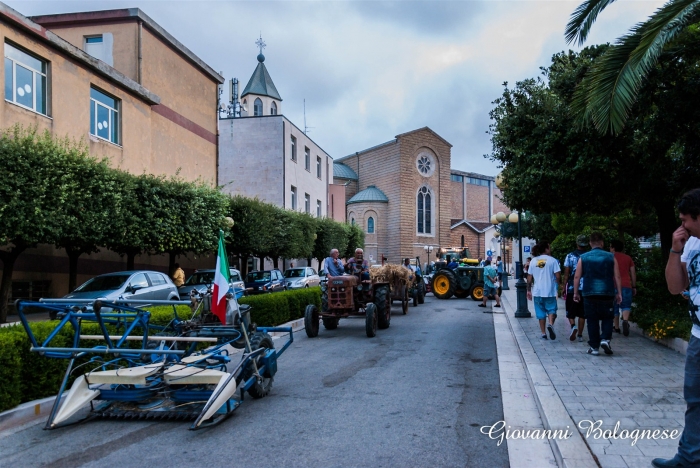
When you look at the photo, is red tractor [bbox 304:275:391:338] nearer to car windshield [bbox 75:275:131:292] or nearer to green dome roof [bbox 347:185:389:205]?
car windshield [bbox 75:275:131:292]

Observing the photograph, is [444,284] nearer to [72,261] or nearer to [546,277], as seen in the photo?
[546,277]

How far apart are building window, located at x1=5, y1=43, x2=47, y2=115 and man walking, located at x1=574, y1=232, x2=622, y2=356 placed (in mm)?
15074

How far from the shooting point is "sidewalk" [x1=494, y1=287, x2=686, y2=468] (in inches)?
172

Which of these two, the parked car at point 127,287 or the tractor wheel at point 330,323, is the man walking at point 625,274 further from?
the parked car at point 127,287

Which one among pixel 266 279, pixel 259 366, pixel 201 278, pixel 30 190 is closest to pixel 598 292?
pixel 259 366

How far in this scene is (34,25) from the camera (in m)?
15.8

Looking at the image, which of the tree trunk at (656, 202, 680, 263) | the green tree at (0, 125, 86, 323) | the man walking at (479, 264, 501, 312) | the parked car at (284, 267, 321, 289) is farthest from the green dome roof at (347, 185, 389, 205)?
the tree trunk at (656, 202, 680, 263)

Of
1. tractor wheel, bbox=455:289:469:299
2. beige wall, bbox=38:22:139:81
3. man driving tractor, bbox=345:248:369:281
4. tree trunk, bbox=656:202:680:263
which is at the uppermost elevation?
beige wall, bbox=38:22:139:81

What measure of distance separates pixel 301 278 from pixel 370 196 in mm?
39862

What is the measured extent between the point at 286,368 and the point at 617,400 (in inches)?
181

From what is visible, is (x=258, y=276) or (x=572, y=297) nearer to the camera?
(x=572, y=297)

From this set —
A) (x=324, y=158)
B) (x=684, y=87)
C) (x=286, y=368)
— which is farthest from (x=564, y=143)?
(x=324, y=158)

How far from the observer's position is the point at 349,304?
465 inches

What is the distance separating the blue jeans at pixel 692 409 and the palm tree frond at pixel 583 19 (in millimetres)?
7071
